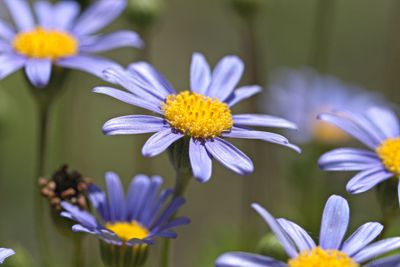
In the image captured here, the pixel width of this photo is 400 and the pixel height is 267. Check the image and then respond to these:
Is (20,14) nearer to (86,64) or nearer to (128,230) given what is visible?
(86,64)

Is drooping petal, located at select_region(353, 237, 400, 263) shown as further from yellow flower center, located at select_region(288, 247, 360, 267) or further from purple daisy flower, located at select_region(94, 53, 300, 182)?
purple daisy flower, located at select_region(94, 53, 300, 182)

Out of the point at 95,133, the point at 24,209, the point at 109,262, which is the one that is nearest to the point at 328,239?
the point at 109,262

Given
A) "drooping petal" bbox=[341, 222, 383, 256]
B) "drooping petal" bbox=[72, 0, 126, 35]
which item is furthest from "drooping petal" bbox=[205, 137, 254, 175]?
"drooping petal" bbox=[72, 0, 126, 35]

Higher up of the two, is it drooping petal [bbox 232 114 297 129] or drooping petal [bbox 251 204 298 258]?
drooping petal [bbox 232 114 297 129]

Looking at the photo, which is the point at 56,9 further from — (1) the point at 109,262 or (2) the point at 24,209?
A: (2) the point at 24,209

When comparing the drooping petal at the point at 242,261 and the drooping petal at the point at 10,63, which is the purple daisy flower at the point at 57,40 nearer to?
the drooping petal at the point at 10,63

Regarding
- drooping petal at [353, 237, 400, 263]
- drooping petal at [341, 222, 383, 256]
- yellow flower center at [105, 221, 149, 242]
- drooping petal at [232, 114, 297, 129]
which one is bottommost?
drooping petal at [353, 237, 400, 263]
